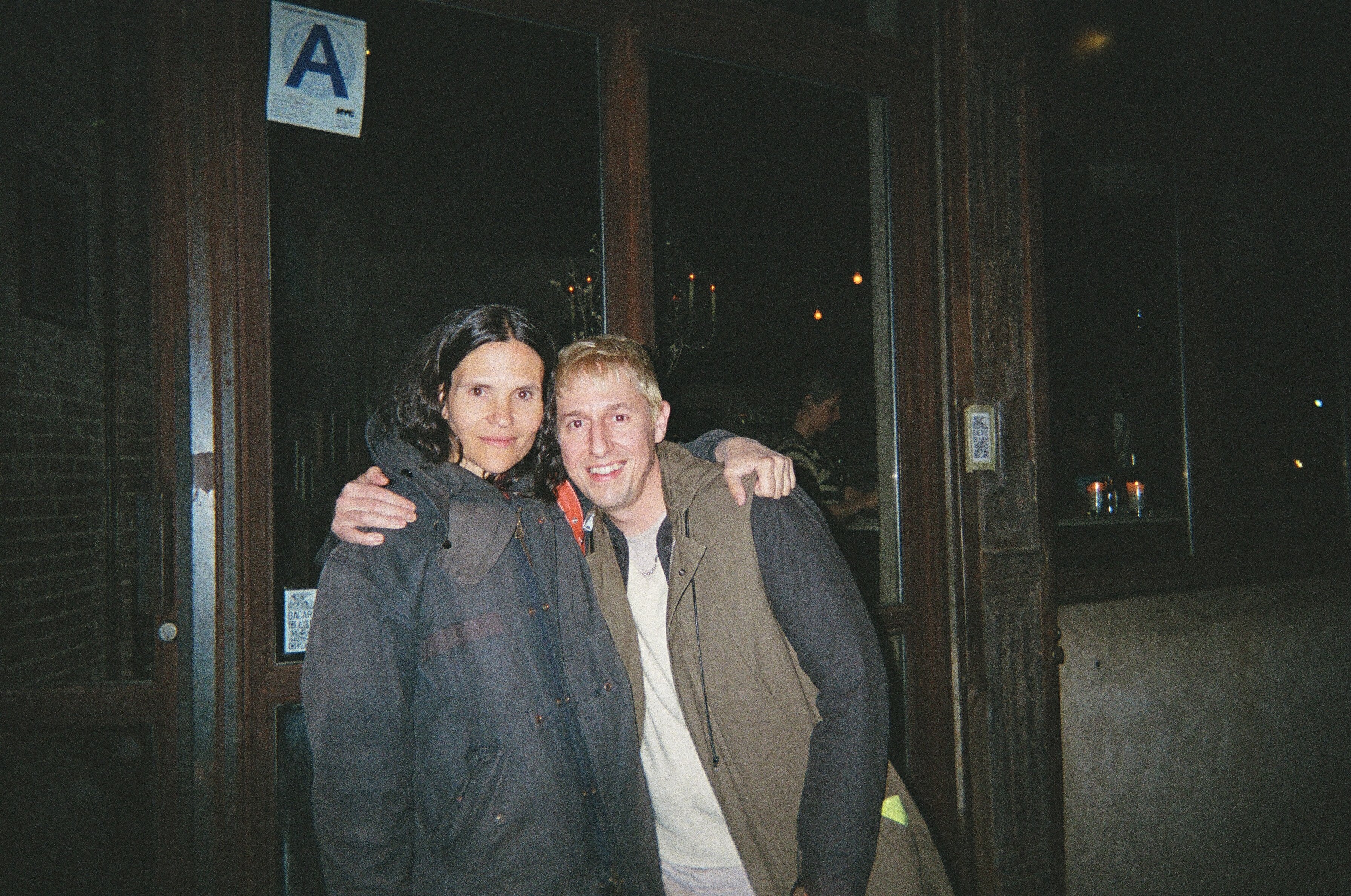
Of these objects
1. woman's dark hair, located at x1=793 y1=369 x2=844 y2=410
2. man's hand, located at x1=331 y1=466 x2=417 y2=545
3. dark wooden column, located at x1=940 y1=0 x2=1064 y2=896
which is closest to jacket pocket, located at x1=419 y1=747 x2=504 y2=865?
A: man's hand, located at x1=331 y1=466 x2=417 y2=545

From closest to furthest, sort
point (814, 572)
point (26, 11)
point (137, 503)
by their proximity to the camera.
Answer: point (814, 572)
point (137, 503)
point (26, 11)

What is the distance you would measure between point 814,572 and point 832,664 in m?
0.19

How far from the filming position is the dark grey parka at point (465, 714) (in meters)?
1.38

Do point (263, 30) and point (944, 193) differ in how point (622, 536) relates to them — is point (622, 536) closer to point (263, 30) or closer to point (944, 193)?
point (263, 30)

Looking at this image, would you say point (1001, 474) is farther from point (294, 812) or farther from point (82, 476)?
point (82, 476)

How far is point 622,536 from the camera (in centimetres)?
183

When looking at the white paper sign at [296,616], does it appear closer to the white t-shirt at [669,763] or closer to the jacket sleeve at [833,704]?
the white t-shirt at [669,763]

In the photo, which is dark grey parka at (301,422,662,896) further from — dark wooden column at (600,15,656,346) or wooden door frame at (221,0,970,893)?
dark wooden column at (600,15,656,346)

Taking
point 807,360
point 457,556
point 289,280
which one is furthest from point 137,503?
point 807,360

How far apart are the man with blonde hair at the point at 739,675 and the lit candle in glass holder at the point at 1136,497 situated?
Answer: 3180 mm

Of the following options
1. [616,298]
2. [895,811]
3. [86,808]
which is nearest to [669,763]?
[895,811]

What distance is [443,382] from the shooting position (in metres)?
1.74

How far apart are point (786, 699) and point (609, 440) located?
0.70m

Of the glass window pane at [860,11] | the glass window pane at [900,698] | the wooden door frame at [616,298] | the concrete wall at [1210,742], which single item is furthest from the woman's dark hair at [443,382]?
the concrete wall at [1210,742]
